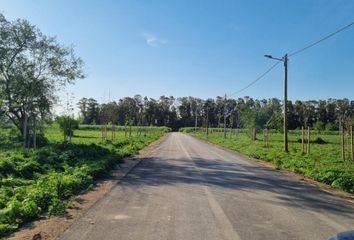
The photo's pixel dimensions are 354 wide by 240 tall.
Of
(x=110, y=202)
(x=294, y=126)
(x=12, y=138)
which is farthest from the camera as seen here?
(x=294, y=126)

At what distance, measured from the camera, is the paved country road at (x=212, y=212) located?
22.4 feet

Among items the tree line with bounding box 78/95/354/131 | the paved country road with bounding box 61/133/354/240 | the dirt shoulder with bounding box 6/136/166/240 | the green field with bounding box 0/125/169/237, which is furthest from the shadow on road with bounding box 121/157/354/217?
the tree line with bounding box 78/95/354/131

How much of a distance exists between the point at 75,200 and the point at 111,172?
20.2 ft

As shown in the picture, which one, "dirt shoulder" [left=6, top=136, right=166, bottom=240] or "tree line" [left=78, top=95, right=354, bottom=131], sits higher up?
"tree line" [left=78, top=95, right=354, bottom=131]

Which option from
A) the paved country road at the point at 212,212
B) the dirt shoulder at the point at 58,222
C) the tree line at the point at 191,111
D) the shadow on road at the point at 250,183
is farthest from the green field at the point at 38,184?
the tree line at the point at 191,111

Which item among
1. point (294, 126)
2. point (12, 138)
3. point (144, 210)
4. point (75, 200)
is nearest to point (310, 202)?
point (144, 210)

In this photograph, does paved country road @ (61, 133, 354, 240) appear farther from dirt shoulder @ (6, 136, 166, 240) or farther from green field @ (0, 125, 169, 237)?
green field @ (0, 125, 169, 237)

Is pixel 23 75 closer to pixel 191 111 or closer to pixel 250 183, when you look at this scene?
pixel 250 183

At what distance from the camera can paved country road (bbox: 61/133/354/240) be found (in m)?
6.82

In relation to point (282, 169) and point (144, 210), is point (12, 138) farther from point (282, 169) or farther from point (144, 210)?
point (144, 210)

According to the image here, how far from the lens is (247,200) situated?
10.0 metres

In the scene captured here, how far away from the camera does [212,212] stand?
8.46 meters

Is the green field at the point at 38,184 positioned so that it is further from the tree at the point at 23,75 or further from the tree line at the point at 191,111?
the tree line at the point at 191,111

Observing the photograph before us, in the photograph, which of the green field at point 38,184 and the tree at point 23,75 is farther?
the tree at point 23,75
